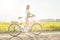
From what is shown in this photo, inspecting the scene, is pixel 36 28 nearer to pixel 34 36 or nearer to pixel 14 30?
pixel 34 36

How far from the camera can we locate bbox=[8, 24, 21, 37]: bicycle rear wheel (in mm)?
1220

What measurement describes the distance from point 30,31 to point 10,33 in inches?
6.7

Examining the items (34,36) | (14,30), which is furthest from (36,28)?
(14,30)

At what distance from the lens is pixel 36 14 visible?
1261 millimetres

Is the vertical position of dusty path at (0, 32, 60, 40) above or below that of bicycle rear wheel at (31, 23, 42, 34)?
below

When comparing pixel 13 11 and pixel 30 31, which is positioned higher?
pixel 13 11

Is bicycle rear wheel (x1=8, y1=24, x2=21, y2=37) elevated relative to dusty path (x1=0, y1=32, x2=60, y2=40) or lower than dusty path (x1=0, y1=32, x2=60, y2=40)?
elevated

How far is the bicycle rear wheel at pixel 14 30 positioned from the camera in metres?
1.22

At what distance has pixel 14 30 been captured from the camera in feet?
4.03

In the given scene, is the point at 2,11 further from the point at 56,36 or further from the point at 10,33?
the point at 56,36

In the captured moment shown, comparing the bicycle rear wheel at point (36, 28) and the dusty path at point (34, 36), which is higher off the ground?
the bicycle rear wheel at point (36, 28)

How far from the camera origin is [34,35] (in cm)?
124

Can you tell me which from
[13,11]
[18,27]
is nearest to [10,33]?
[18,27]

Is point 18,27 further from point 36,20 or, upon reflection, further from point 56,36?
point 56,36
